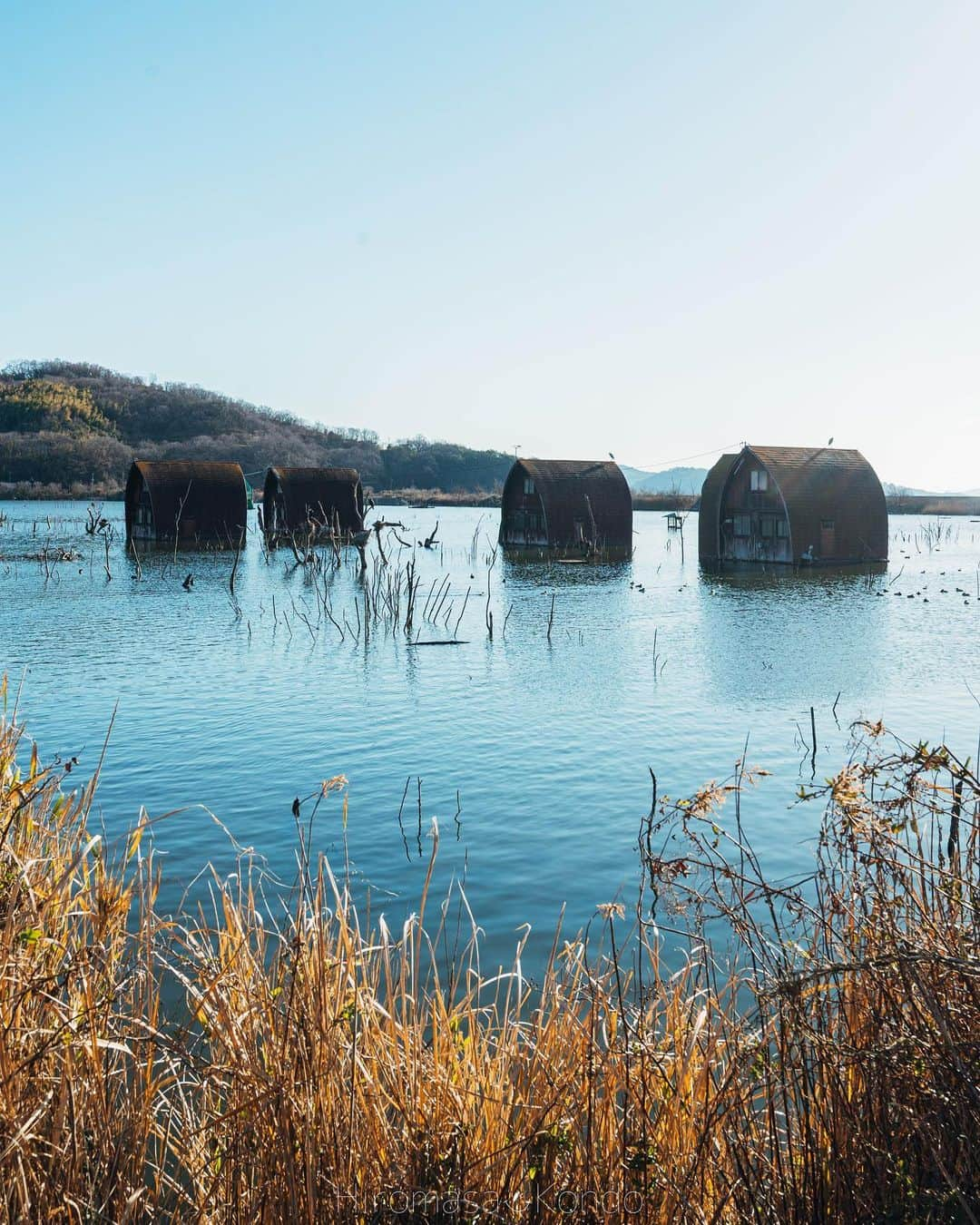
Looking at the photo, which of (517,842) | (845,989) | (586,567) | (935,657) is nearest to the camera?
(845,989)

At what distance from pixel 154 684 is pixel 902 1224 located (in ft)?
57.5

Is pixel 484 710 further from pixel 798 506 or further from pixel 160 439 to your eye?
pixel 160 439

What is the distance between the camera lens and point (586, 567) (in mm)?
45938

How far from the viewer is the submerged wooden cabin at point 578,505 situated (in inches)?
2014

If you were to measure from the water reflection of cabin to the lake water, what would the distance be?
6.34 meters

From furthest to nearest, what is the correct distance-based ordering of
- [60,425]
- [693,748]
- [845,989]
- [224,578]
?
1. [60,425]
2. [224,578]
3. [693,748]
4. [845,989]

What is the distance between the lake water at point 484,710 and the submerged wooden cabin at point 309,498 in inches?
698

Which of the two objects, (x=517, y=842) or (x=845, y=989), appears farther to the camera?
(x=517, y=842)

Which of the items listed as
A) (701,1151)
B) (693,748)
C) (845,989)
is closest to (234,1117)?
(701,1151)

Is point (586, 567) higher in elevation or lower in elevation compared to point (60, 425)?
lower

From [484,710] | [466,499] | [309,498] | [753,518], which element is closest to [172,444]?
[466,499]

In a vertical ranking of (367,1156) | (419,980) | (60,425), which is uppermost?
(60,425)

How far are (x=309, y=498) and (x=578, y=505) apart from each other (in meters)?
13.6

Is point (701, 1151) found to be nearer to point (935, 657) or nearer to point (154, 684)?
point (154, 684)
